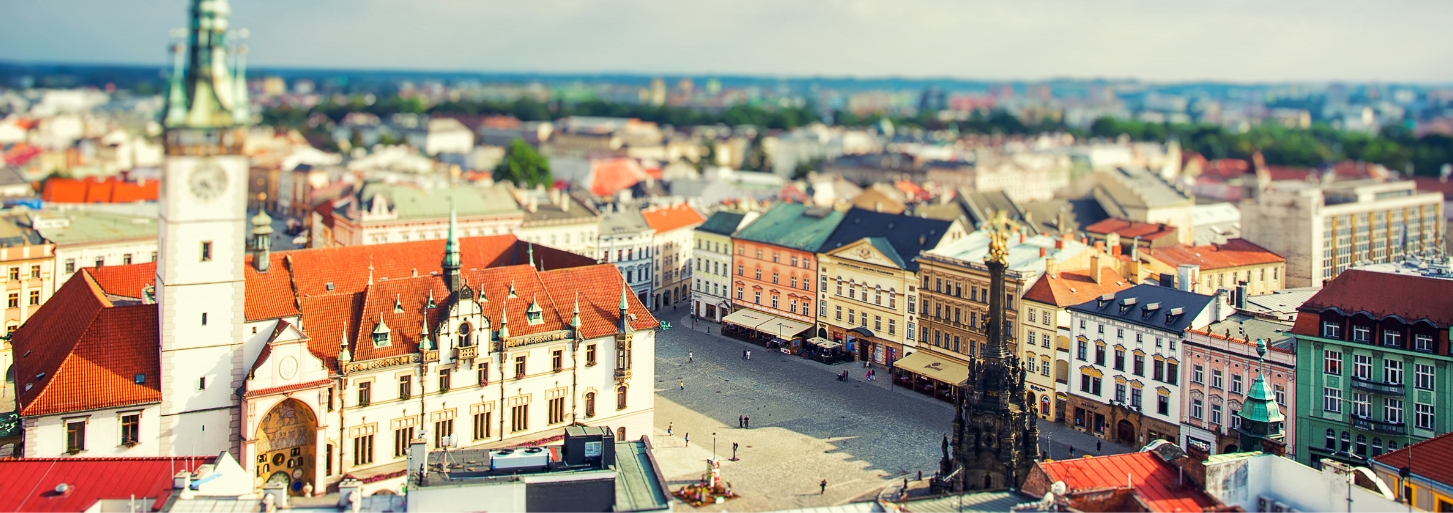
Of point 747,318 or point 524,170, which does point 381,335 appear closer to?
point 747,318

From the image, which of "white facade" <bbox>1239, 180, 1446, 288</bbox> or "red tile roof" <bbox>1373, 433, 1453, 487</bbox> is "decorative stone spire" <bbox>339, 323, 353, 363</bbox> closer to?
"red tile roof" <bbox>1373, 433, 1453, 487</bbox>

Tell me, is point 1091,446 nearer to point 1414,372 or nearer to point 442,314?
point 1414,372

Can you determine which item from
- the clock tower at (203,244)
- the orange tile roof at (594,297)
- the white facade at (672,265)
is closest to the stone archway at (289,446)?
the clock tower at (203,244)

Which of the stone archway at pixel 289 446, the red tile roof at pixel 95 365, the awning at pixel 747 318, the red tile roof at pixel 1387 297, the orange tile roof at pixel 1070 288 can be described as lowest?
the stone archway at pixel 289 446

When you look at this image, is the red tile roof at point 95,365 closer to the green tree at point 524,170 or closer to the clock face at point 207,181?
the clock face at point 207,181

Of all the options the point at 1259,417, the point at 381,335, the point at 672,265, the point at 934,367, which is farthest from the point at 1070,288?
the point at 672,265

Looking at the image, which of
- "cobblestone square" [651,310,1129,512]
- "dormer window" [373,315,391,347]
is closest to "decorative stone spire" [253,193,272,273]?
"dormer window" [373,315,391,347]
